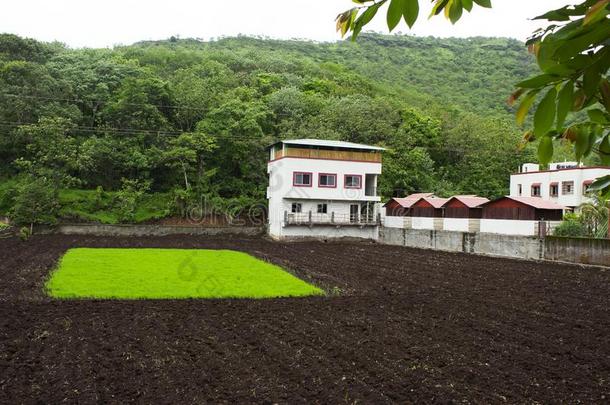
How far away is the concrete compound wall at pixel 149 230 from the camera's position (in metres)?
34.2

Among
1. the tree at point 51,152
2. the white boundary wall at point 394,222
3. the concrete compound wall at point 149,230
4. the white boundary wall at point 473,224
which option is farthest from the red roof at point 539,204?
the tree at point 51,152

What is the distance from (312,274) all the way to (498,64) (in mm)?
71906

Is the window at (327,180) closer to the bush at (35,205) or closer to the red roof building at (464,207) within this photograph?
the red roof building at (464,207)

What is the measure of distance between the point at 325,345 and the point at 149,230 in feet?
93.9

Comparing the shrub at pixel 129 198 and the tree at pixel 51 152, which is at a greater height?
the tree at pixel 51 152

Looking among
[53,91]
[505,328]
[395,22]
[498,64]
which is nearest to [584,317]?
[505,328]

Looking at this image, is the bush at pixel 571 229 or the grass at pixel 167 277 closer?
the grass at pixel 167 277

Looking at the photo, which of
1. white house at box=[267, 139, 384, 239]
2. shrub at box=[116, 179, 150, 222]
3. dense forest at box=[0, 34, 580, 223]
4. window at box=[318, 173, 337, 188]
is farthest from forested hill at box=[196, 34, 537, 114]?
shrub at box=[116, 179, 150, 222]

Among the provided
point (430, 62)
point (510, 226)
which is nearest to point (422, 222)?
point (510, 226)

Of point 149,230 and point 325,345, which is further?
point 149,230

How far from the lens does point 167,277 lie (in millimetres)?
17453

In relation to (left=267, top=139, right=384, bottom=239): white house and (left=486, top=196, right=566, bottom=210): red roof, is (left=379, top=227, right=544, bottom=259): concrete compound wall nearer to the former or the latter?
(left=486, top=196, right=566, bottom=210): red roof

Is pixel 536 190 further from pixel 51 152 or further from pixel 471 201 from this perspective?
pixel 51 152

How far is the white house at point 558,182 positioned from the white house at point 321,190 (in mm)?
10907
